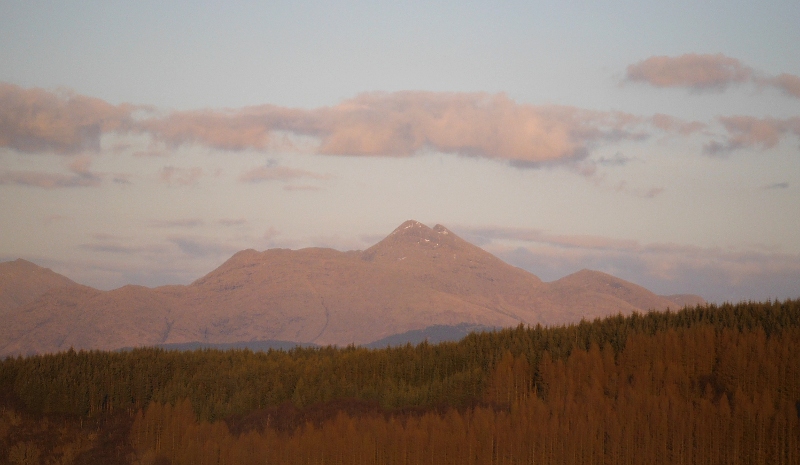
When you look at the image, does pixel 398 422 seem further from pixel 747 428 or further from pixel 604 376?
pixel 747 428

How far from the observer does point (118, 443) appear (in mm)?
90688

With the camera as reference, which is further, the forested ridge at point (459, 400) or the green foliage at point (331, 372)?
the green foliage at point (331, 372)

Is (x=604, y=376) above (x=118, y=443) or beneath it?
above

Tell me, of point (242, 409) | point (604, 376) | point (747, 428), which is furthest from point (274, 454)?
point (747, 428)

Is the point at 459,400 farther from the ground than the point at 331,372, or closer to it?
closer to it

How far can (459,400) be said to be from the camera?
94812 mm

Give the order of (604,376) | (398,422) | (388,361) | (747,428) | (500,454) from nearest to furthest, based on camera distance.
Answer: (747,428) < (500,454) < (398,422) < (604,376) < (388,361)

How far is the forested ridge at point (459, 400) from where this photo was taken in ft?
261

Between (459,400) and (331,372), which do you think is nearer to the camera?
(459,400)

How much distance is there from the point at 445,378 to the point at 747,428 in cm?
3535

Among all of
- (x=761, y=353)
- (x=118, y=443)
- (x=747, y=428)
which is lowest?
(x=118, y=443)

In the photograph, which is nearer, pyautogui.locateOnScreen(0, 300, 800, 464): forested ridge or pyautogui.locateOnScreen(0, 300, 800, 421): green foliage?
pyautogui.locateOnScreen(0, 300, 800, 464): forested ridge

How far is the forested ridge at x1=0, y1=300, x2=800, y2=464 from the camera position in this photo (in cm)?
7944

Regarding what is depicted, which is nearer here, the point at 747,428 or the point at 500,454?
the point at 747,428
